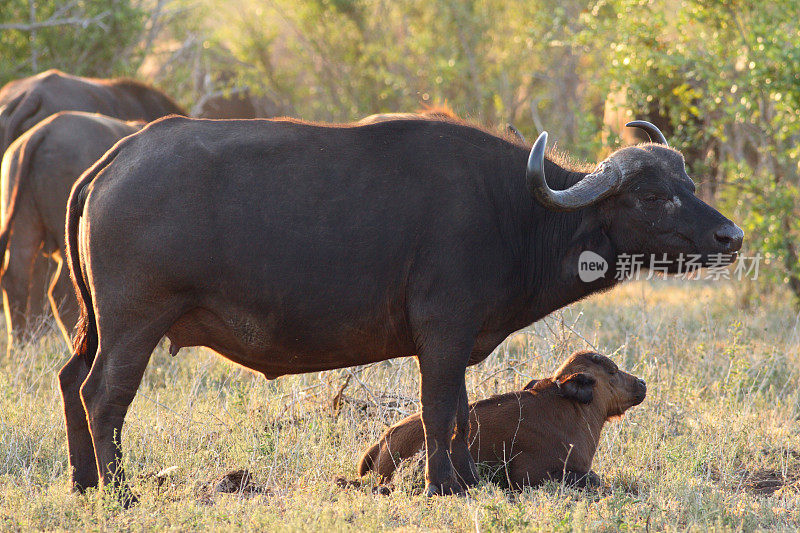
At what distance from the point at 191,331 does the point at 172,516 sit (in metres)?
1.02

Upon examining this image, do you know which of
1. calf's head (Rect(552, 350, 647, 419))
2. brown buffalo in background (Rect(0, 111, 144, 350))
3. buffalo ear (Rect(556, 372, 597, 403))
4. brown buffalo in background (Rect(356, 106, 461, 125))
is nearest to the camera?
brown buffalo in background (Rect(356, 106, 461, 125))

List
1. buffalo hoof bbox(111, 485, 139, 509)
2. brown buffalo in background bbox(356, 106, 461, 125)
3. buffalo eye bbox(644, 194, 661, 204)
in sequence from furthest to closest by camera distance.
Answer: brown buffalo in background bbox(356, 106, 461, 125), buffalo eye bbox(644, 194, 661, 204), buffalo hoof bbox(111, 485, 139, 509)

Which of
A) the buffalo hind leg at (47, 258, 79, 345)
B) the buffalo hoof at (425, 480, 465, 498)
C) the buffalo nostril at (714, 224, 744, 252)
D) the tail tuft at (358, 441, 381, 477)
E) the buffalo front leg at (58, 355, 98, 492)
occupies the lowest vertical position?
the buffalo hind leg at (47, 258, 79, 345)

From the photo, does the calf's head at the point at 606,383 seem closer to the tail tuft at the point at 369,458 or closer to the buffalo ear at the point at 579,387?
the buffalo ear at the point at 579,387

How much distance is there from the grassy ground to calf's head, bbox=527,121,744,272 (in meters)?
1.42

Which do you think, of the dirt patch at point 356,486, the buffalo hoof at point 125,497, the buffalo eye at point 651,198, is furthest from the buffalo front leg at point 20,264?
the buffalo eye at point 651,198

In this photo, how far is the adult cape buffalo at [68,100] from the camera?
10211 mm

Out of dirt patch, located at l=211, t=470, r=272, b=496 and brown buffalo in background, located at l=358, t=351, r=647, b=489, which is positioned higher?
brown buffalo in background, located at l=358, t=351, r=647, b=489

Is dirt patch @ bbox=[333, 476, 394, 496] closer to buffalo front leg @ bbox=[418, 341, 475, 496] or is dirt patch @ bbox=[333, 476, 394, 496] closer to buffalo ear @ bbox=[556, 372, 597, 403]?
buffalo front leg @ bbox=[418, 341, 475, 496]

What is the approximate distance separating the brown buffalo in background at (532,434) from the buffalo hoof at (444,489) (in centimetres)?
44

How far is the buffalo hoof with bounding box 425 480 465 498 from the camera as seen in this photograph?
5.24 meters

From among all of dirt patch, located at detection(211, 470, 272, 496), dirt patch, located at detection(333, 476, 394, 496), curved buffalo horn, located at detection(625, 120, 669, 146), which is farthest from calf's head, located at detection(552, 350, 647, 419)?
dirt patch, located at detection(211, 470, 272, 496)

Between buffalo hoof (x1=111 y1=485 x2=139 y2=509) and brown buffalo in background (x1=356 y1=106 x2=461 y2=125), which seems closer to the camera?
buffalo hoof (x1=111 y1=485 x2=139 y2=509)

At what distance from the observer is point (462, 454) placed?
18.3 ft
